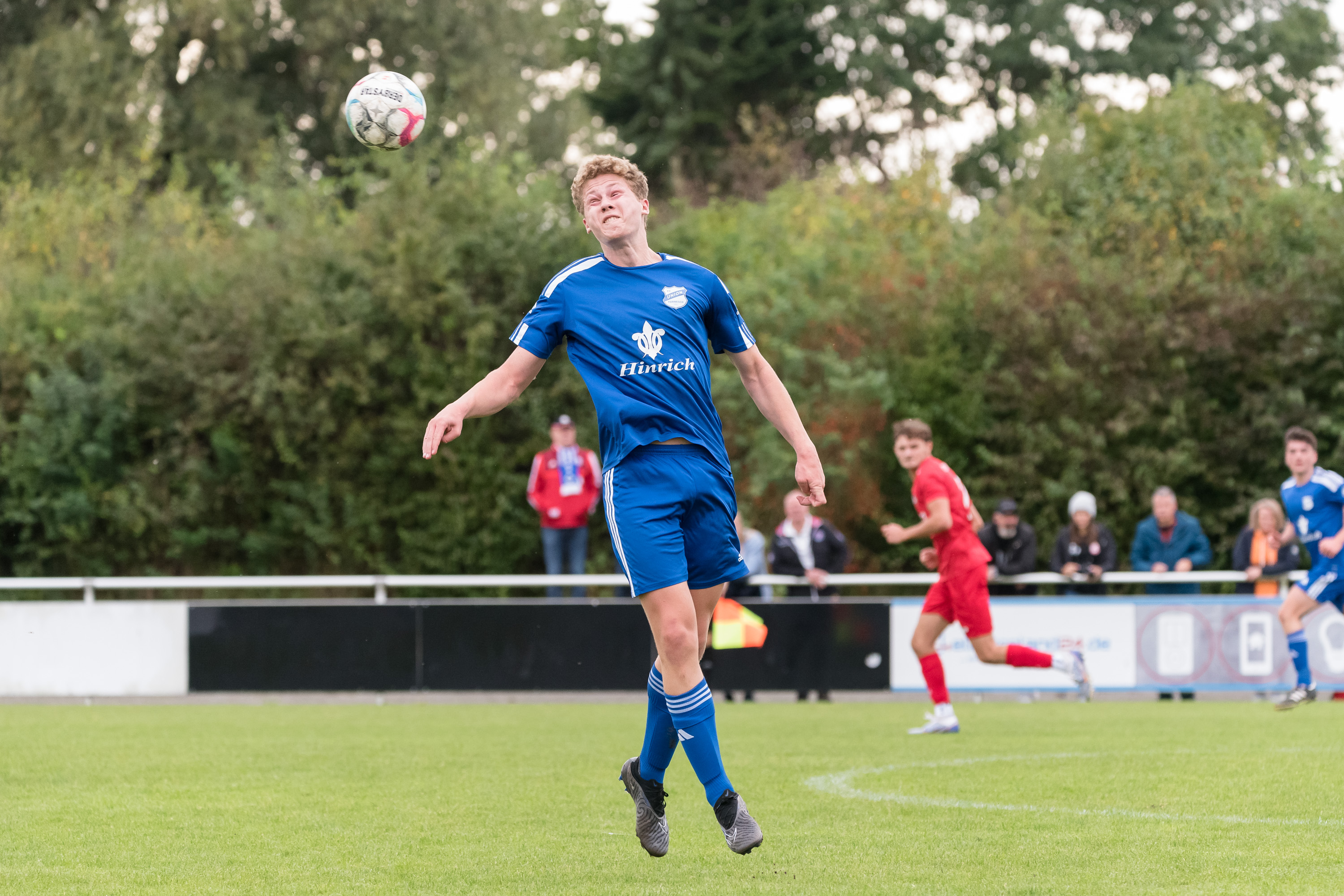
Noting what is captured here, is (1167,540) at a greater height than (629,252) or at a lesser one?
lesser

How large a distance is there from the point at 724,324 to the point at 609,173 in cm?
68

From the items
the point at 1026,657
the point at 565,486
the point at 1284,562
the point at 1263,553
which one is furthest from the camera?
the point at 565,486

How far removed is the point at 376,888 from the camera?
16.3 ft

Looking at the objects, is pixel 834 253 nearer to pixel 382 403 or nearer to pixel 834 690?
pixel 382 403

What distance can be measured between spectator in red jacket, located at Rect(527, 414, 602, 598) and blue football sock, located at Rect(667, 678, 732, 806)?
10.5 m

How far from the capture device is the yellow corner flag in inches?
555

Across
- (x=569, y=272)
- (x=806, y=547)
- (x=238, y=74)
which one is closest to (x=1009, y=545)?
(x=806, y=547)

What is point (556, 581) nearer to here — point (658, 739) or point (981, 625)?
point (981, 625)

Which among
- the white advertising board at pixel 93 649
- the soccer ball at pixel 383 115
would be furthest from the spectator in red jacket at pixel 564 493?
the soccer ball at pixel 383 115

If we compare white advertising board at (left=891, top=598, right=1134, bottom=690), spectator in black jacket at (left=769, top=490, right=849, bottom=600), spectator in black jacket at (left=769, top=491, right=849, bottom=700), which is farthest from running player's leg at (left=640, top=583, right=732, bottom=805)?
spectator in black jacket at (left=769, top=490, right=849, bottom=600)

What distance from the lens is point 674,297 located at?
551 cm

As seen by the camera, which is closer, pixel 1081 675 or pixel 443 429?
pixel 443 429

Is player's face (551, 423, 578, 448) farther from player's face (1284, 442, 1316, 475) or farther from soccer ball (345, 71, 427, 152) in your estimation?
soccer ball (345, 71, 427, 152)

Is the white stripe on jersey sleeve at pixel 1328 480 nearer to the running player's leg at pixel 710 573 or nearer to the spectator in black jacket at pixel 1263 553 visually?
the spectator in black jacket at pixel 1263 553
